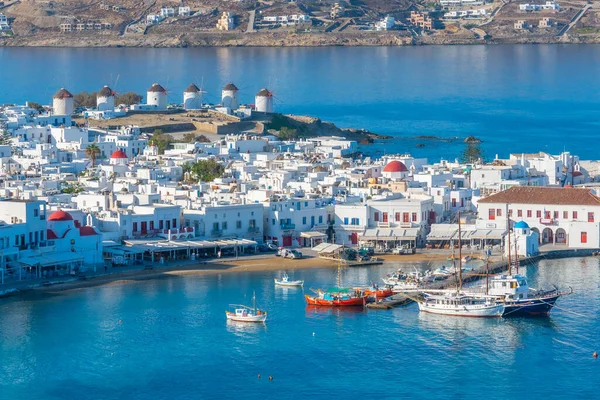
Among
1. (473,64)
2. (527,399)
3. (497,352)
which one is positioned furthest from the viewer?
(473,64)

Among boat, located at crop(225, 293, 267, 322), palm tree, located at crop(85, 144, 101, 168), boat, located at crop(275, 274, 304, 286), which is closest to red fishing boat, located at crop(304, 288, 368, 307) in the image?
boat, located at crop(225, 293, 267, 322)

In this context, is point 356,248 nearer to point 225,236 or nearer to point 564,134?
point 225,236

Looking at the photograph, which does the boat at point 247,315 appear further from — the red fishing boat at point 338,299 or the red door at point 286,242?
the red door at point 286,242

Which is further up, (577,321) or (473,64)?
(473,64)

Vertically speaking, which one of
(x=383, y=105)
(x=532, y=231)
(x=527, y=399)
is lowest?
(x=527, y=399)

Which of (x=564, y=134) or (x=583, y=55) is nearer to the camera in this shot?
(x=564, y=134)

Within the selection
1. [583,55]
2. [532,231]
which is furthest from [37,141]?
[583,55]

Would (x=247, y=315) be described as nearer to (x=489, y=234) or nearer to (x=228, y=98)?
(x=489, y=234)

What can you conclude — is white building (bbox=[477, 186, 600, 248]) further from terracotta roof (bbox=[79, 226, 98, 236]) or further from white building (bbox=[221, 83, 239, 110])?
white building (bbox=[221, 83, 239, 110])
